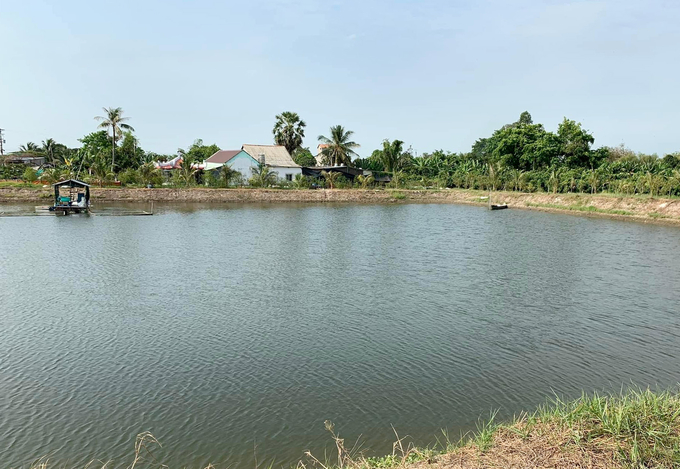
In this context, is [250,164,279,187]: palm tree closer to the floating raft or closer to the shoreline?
the shoreline

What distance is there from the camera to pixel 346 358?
11.2m

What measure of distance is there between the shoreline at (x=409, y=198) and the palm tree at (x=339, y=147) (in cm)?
1132

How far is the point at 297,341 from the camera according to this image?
12.3 meters

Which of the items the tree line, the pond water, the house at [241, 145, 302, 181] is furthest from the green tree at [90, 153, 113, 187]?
the pond water

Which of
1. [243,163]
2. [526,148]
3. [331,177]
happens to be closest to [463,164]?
[526,148]

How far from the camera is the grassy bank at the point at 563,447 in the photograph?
6148 millimetres

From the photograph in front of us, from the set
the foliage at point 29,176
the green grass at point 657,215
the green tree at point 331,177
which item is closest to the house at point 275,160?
the green tree at point 331,177

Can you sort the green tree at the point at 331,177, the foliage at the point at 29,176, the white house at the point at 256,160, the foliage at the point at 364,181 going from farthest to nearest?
→ 1. the foliage at the point at 364,181
2. the white house at the point at 256,160
3. the green tree at the point at 331,177
4. the foliage at the point at 29,176

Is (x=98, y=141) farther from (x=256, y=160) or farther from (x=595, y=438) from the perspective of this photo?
(x=595, y=438)

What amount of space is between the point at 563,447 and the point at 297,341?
284 inches

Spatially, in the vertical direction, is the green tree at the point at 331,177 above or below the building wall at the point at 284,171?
below

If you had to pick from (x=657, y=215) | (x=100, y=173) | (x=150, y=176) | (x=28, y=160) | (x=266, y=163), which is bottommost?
(x=657, y=215)

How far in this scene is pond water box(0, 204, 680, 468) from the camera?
8336 millimetres

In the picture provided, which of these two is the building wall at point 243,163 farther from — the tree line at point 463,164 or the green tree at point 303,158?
the green tree at point 303,158
